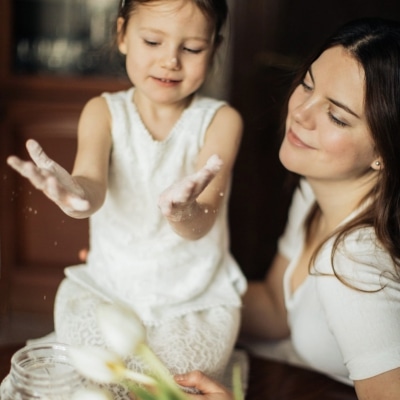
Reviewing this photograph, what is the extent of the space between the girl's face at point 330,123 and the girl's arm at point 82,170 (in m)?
0.32

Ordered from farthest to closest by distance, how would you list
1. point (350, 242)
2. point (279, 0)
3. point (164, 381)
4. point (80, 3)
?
point (80, 3), point (279, 0), point (350, 242), point (164, 381)

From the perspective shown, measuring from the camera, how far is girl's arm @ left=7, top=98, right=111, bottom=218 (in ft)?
2.59

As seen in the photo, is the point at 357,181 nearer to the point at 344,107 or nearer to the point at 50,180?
the point at 344,107

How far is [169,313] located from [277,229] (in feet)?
4.33

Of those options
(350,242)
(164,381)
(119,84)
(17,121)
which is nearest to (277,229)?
(119,84)

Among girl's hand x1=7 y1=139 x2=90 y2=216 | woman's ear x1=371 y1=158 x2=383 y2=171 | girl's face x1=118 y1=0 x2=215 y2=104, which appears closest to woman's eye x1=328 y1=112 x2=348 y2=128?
woman's ear x1=371 y1=158 x2=383 y2=171

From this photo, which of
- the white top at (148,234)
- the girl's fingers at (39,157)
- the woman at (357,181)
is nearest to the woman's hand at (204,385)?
the woman at (357,181)

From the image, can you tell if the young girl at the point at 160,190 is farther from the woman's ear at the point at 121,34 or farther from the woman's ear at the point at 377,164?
the woman's ear at the point at 377,164

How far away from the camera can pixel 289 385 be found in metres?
1.25

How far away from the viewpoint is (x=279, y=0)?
2186 mm

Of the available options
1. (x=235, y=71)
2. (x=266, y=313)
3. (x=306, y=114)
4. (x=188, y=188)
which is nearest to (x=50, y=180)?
(x=188, y=188)

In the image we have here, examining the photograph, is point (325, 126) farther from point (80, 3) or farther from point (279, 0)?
point (80, 3)

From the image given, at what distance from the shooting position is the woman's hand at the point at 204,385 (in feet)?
3.28

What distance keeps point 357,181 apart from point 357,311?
0.26m
